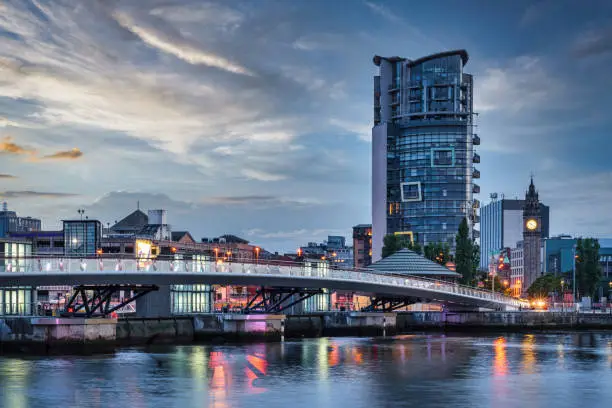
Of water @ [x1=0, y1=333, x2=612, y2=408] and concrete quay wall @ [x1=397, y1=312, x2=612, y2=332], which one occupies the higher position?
water @ [x1=0, y1=333, x2=612, y2=408]

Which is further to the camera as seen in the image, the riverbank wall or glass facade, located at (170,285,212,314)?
glass facade, located at (170,285,212,314)

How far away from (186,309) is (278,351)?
6829cm

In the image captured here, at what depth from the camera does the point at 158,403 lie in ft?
160

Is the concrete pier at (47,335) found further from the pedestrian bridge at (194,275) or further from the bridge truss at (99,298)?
the bridge truss at (99,298)

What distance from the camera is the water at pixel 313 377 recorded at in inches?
1984

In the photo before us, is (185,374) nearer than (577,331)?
Yes

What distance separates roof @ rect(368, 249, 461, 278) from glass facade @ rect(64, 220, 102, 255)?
199 ft

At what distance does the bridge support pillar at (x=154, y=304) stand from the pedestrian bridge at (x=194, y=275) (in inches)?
684

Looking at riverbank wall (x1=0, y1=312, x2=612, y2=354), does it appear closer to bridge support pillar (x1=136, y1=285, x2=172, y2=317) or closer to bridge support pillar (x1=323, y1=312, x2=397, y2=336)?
bridge support pillar (x1=323, y1=312, x2=397, y2=336)

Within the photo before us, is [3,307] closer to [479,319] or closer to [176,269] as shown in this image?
[176,269]

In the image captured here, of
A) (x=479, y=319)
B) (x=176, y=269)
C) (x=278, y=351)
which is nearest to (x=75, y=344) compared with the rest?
(x=176, y=269)

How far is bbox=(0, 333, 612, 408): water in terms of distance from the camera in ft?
165

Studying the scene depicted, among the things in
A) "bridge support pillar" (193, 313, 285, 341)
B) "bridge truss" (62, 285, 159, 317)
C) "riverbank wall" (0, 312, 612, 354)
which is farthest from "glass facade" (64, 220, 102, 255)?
→ "bridge truss" (62, 285, 159, 317)

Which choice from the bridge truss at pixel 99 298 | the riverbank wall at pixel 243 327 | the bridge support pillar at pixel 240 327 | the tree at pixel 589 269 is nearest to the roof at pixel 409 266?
the riverbank wall at pixel 243 327
